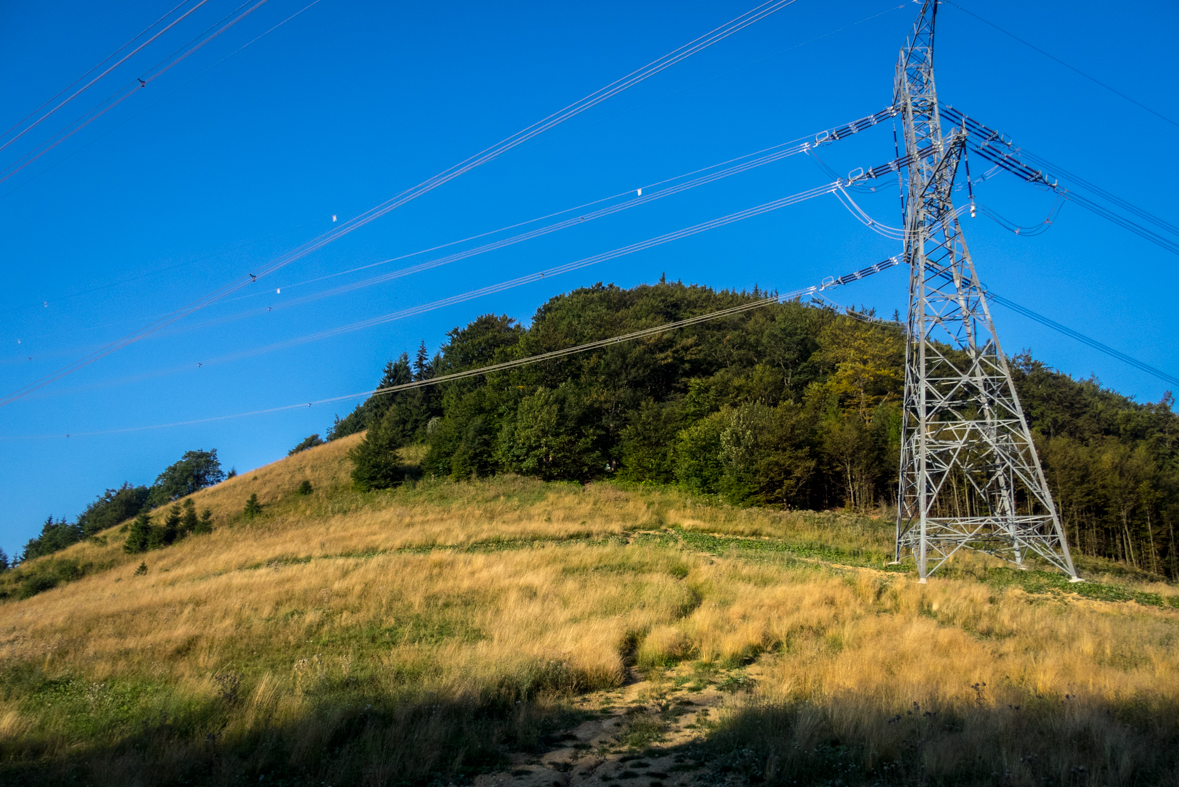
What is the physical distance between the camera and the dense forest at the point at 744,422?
1633 inches

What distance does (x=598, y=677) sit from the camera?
30.0 feet

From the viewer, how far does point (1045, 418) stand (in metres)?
57.5

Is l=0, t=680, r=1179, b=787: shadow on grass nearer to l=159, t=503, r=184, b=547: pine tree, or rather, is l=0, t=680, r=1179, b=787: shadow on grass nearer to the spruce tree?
l=159, t=503, r=184, b=547: pine tree

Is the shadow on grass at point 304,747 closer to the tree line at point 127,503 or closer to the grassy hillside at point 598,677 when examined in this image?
the grassy hillside at point 598,677

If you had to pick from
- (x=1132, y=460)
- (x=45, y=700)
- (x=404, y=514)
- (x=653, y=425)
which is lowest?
(x=45, y=700)

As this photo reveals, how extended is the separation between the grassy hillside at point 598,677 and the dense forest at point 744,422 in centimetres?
2337

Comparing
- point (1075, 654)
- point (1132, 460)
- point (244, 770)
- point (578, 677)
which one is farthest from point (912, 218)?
point (1132, 460)

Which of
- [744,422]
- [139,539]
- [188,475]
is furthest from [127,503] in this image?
[744,422]

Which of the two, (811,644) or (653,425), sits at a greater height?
(653,425)

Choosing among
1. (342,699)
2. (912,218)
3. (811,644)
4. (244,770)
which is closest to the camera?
(244,770)

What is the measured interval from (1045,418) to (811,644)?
62043 millimetres

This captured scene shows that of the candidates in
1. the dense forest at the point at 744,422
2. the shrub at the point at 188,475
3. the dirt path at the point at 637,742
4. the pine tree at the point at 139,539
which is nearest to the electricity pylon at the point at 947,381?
the dirt path at the point at 637,742

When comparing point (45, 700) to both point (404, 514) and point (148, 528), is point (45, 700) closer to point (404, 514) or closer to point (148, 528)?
point (404, 514)

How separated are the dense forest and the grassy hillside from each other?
76.7ft
